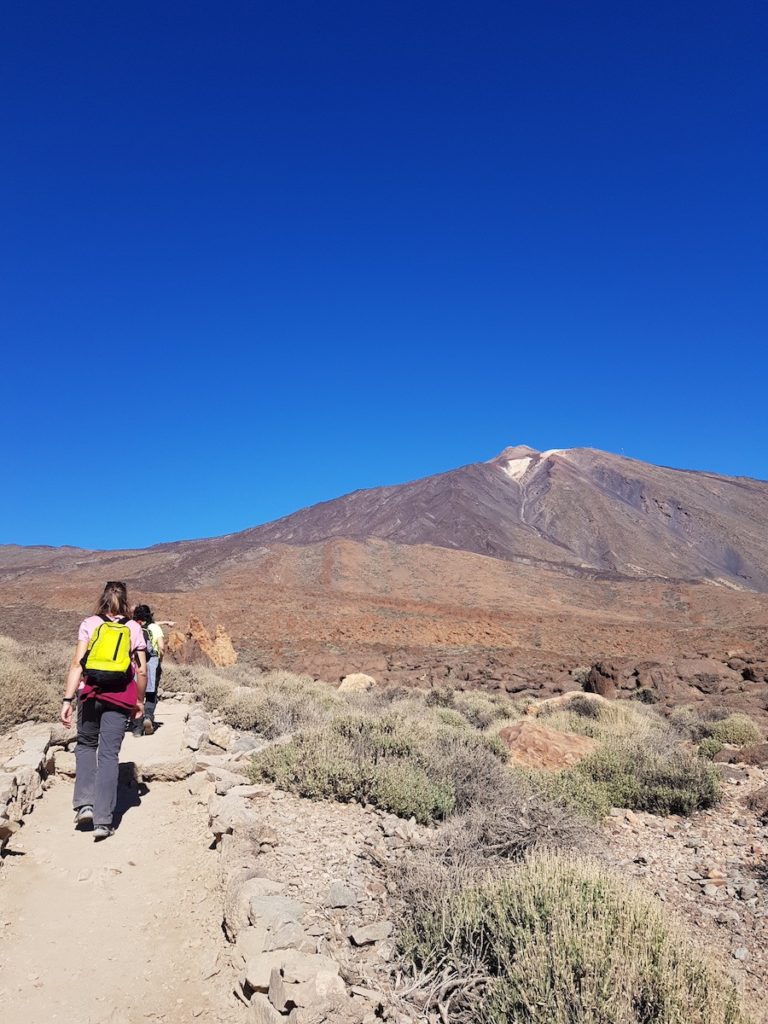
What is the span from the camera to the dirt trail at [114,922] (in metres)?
3.02

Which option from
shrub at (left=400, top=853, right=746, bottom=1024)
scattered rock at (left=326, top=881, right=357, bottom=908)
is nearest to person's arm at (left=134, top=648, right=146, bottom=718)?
scattered rock at (left=326, top=881, right=357, bottom=908)

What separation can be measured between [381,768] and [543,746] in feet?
8.72

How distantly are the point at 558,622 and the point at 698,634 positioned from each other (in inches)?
278

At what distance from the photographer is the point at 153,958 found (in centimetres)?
341

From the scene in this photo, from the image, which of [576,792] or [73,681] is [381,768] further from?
[73,681]

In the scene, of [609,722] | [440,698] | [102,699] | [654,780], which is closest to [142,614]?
[102,699]

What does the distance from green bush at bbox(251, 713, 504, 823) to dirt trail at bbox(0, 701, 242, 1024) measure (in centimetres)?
95

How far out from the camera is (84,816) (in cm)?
500

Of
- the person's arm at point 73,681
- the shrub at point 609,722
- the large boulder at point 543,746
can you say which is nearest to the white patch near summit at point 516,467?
the shrub at point 609,722

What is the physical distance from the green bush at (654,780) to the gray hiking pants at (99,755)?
431 cm

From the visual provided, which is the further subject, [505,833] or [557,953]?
[505,833]

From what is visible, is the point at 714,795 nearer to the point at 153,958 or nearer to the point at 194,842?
the point at 194,842

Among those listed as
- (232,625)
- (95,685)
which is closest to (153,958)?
(95,685)

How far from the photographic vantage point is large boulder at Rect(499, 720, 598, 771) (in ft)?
24.5
